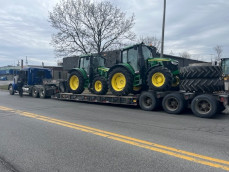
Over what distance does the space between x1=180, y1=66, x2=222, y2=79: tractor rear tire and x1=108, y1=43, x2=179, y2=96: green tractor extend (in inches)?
28.6

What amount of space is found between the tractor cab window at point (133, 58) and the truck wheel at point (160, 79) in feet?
4.05

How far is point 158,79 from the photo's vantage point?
905cm

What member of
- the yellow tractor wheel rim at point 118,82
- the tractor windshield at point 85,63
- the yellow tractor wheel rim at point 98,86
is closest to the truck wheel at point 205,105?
the yellow tractor wheel rim at point 118,82

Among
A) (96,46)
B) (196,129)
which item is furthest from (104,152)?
(96,46)

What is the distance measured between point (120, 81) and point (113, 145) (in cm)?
610

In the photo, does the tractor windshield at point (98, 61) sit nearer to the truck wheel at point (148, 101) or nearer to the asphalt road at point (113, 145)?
the truck wheel at point (148, 101)

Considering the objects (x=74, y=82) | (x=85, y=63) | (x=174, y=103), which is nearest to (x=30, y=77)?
(x=74, y=82)

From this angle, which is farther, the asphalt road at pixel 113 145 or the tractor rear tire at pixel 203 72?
the tractor rear tire at pixel 203 72

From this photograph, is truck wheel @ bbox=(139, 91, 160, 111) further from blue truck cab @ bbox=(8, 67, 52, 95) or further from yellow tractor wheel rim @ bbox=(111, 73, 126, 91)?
blue truck cab @ bbox=(8, 67, 52, 95)

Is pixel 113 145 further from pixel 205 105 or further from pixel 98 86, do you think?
pixel 98 86

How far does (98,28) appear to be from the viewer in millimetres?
19844

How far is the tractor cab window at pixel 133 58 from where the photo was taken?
1012cm

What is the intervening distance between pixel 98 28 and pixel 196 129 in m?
15.9

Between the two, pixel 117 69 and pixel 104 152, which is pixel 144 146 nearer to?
pixel 104 152
